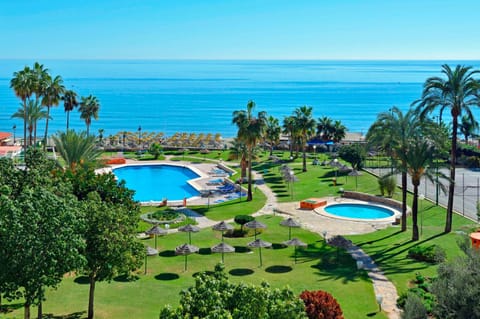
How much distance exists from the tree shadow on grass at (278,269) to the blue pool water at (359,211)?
15.8 m

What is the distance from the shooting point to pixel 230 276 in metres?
28.7

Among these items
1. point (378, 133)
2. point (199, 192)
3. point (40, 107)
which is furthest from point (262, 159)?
point (378, 133)

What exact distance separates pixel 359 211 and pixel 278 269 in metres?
18.5

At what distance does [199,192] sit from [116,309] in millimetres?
32295

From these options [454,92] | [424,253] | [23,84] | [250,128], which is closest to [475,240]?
[424,253]

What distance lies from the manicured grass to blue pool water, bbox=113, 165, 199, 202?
19991mm

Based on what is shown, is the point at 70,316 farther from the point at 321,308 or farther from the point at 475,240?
the point at 475,240

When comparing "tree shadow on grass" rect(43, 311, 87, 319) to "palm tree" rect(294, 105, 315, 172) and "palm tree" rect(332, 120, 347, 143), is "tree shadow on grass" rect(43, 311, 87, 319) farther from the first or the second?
"palm tree" rect(332, 120, 347, 143)

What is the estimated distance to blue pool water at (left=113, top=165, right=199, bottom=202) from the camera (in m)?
57.0

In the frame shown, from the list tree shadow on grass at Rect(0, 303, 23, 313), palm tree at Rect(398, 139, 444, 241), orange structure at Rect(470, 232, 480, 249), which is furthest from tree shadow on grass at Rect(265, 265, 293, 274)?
tree shadow on grass at Rect(0, 303, 23, 313)

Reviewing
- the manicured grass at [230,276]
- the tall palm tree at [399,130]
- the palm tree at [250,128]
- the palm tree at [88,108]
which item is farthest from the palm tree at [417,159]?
the palm tree at [88,108]

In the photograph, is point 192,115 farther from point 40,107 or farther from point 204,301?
point 204,301

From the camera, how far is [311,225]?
40.4m

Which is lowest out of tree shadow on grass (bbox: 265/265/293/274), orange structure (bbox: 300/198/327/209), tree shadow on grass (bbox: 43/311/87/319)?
tree shadow on grass (bbox: 43/311/87/319)
